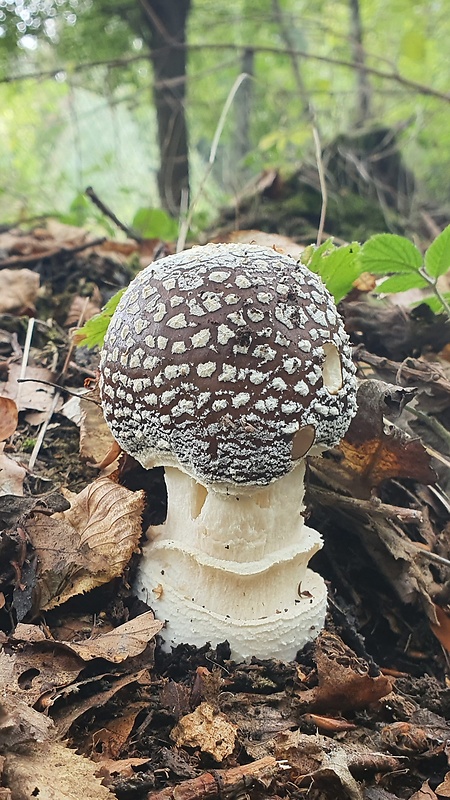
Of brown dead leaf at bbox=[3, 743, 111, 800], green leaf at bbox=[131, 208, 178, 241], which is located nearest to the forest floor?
brown dead leaf at bbox=[3, 743, 111, 800]

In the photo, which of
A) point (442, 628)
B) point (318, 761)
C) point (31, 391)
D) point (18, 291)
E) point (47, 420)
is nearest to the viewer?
point (318, 761)

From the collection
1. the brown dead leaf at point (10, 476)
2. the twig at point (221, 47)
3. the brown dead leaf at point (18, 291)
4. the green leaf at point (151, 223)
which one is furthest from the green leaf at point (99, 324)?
the twig at point (221, 47)

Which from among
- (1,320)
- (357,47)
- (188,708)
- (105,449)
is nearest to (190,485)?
(105,449)

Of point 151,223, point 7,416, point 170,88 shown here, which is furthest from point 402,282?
point 170,88

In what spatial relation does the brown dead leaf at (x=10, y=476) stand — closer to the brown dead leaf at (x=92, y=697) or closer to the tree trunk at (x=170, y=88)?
the brown dead leaf at (x=92, y=697)

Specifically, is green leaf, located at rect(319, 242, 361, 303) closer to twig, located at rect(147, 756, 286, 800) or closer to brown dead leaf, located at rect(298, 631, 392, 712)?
brown dead leaf, located at rect(298, 631, 392, 712)

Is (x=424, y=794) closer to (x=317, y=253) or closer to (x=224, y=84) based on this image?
(x=317, y=253)
